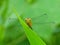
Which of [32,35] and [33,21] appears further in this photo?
[33,21]

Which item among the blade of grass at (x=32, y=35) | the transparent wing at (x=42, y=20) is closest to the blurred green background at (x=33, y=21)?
the transparent wing at (x=42, y=20)

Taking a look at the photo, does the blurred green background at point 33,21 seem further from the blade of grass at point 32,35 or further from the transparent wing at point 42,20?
the blade of grass at point 32,35

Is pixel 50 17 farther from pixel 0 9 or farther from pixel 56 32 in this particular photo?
pixel 0 9

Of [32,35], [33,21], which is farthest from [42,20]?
[32,35]

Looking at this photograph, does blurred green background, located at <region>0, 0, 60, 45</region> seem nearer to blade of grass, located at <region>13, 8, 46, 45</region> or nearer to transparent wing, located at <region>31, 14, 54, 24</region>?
transparent wing, located at <region>31, 14, 54, 24</region>

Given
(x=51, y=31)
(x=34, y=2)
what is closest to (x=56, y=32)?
(x=51, y=31)

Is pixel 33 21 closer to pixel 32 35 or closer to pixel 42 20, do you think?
pixel 42 20

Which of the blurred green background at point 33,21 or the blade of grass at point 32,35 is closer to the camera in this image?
the blade of grass at point 32,35

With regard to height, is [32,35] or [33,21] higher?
[33,21]
